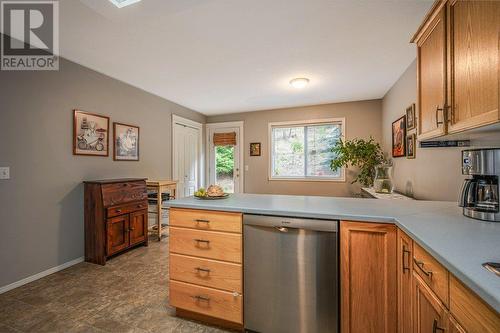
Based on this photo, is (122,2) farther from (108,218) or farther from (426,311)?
(426,311)

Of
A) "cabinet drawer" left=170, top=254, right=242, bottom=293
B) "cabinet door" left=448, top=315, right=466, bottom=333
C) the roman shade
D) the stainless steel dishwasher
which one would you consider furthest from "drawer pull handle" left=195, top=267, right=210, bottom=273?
the roman shade

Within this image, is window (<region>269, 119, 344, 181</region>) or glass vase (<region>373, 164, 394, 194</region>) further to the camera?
window (<region>269, 119, 344, 181</region>)

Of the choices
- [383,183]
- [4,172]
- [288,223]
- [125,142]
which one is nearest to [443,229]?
[288,223]

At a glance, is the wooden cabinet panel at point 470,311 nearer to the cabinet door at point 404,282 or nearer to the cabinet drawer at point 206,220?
the cabinet door at point 404,282

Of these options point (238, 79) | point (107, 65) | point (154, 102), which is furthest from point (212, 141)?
point (107, 65)

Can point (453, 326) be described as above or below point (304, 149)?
below

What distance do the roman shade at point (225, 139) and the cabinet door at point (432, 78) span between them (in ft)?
13.7

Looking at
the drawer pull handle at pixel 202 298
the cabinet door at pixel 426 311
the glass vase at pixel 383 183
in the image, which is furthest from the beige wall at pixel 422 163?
the drawer pull handle at pixel 202 298

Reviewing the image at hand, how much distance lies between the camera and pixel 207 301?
164 cm

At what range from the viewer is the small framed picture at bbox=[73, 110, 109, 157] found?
9.22 ft

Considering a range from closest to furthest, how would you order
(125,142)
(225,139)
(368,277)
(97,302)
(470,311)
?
(470,311) < (368,277) < (97,302) < (125,142) < (225,139)

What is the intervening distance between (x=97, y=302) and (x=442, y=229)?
2.63 m

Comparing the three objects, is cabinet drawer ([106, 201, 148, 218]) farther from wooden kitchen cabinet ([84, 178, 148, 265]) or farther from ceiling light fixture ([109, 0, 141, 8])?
ceiling light fixture ([109, 0, 141, 8])

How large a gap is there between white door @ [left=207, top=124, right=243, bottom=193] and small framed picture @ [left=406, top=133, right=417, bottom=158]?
3396 mm
